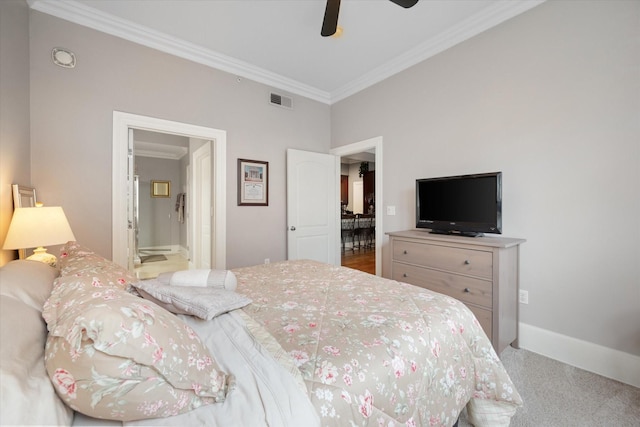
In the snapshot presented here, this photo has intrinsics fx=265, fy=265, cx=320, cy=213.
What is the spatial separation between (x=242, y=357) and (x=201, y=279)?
24.7 inches

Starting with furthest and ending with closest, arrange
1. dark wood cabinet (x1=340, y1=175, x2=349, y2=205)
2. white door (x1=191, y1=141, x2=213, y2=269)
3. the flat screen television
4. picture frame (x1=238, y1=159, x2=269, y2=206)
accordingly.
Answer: dark wood cabinet (x1=340, y1=175, x2=349, y2=205)
white door (x1=191, y1=141, x2=213, y2=269)
picture frame (x1=238, y1=159, x2=269, y2=206)
the flat screen television

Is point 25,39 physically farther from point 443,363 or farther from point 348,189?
point 348,189

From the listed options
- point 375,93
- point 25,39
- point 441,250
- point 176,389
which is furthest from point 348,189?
point 176,389

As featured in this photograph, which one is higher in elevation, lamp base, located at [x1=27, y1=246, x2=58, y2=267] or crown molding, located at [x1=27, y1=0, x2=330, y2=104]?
crown molding, located at [x1=27, y1=0, x2=330, y2=104]

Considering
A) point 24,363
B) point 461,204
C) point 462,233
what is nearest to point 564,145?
point 461,204

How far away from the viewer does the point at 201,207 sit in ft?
14.6

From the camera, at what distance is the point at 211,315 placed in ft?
3.51

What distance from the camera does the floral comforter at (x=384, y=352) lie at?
828 mm

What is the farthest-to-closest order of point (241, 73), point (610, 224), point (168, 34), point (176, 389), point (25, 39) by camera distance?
point (241, 73) < point (168, 34) < point (25, 39) < point (610, 224) < point (176, 389)

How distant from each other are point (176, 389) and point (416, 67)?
11.7ft

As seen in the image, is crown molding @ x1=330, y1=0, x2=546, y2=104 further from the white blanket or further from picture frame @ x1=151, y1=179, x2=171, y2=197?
picture frame @ x1=151, y1=179, x2=171, y2=197

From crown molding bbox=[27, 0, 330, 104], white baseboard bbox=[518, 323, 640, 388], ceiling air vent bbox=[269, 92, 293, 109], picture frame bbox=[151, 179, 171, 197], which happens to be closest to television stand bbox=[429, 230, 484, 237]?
white baseboard bbox=[518, 323, 640, 388]

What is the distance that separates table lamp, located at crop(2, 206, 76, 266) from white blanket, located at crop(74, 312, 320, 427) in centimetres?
147

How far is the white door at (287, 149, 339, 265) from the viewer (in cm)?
375
